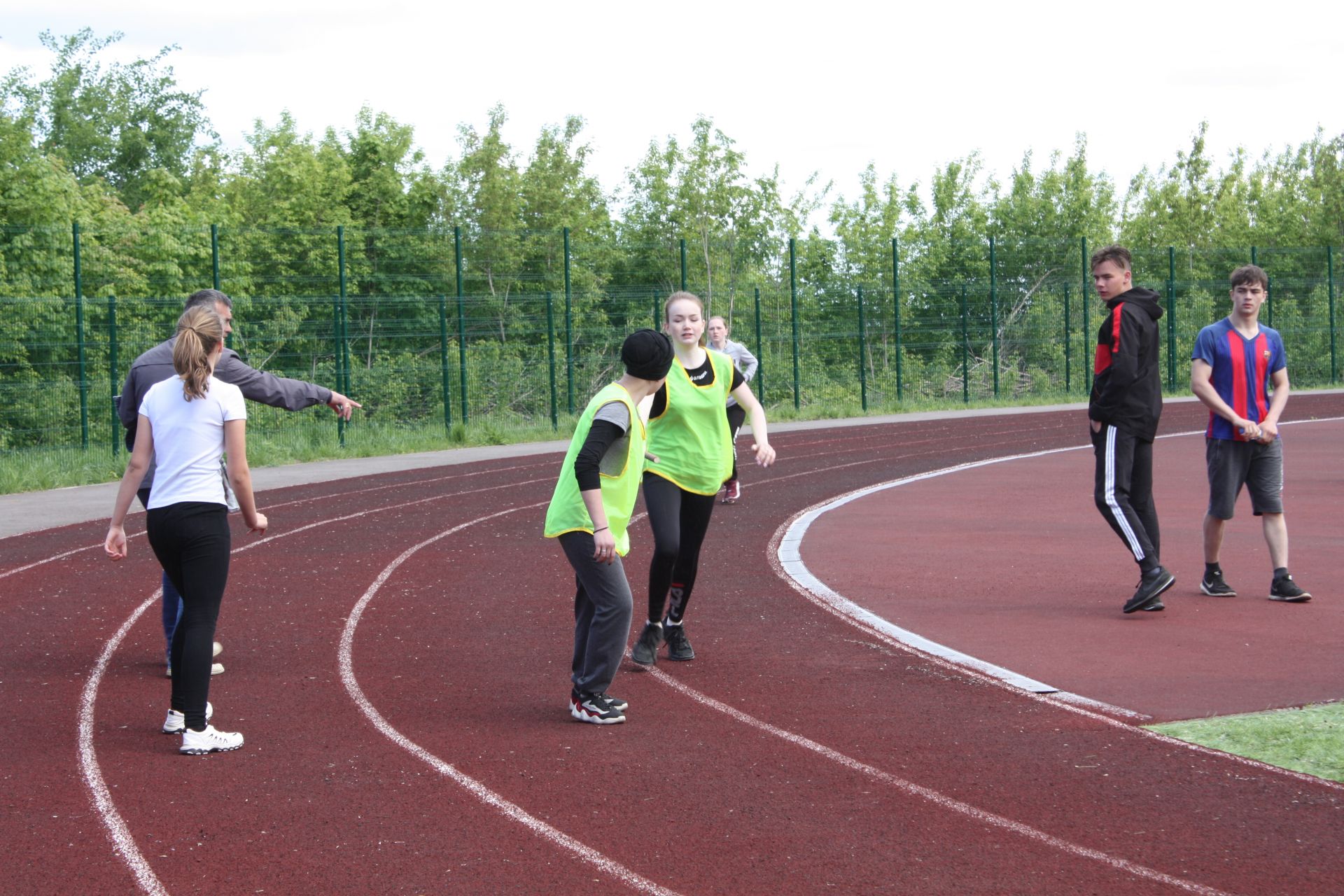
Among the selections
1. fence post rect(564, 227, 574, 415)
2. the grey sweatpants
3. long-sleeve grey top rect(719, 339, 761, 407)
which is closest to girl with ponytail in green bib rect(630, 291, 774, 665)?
the grey sweatpants

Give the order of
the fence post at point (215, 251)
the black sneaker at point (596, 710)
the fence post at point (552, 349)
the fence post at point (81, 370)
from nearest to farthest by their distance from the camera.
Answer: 1. the black sneaker at point (596, 710)
2. the fence post at point (81, 370)
3. the fence post at point (215, 251)
4. the fence post at point (552, 349)

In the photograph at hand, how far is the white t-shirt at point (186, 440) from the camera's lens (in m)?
5.93

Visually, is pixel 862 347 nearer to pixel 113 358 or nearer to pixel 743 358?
pixel 113 358

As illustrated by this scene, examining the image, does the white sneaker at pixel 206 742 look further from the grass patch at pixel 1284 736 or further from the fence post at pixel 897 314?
the fence post at pixel 897 314

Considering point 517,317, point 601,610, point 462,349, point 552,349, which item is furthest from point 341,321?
point 601,610

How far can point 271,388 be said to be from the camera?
23.1 ft

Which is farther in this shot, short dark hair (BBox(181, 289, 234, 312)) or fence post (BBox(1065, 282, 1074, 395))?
fence post (BBox(1065, 282, 1074, 395))

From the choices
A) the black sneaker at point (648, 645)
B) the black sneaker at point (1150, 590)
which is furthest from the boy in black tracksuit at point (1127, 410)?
the black sneaker at point (648, 645)

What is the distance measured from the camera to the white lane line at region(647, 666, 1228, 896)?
4344mm

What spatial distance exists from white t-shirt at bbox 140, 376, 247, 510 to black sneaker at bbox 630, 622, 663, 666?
2.29 meters

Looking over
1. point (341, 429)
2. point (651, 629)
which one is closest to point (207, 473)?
point (651, 629)

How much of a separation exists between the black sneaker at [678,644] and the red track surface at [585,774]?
0.07 m

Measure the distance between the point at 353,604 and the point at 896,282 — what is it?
80.3ft

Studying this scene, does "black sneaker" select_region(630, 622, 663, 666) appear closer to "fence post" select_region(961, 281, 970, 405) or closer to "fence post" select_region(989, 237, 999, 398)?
"fence post" select_region(961, 281, 970, 405)
